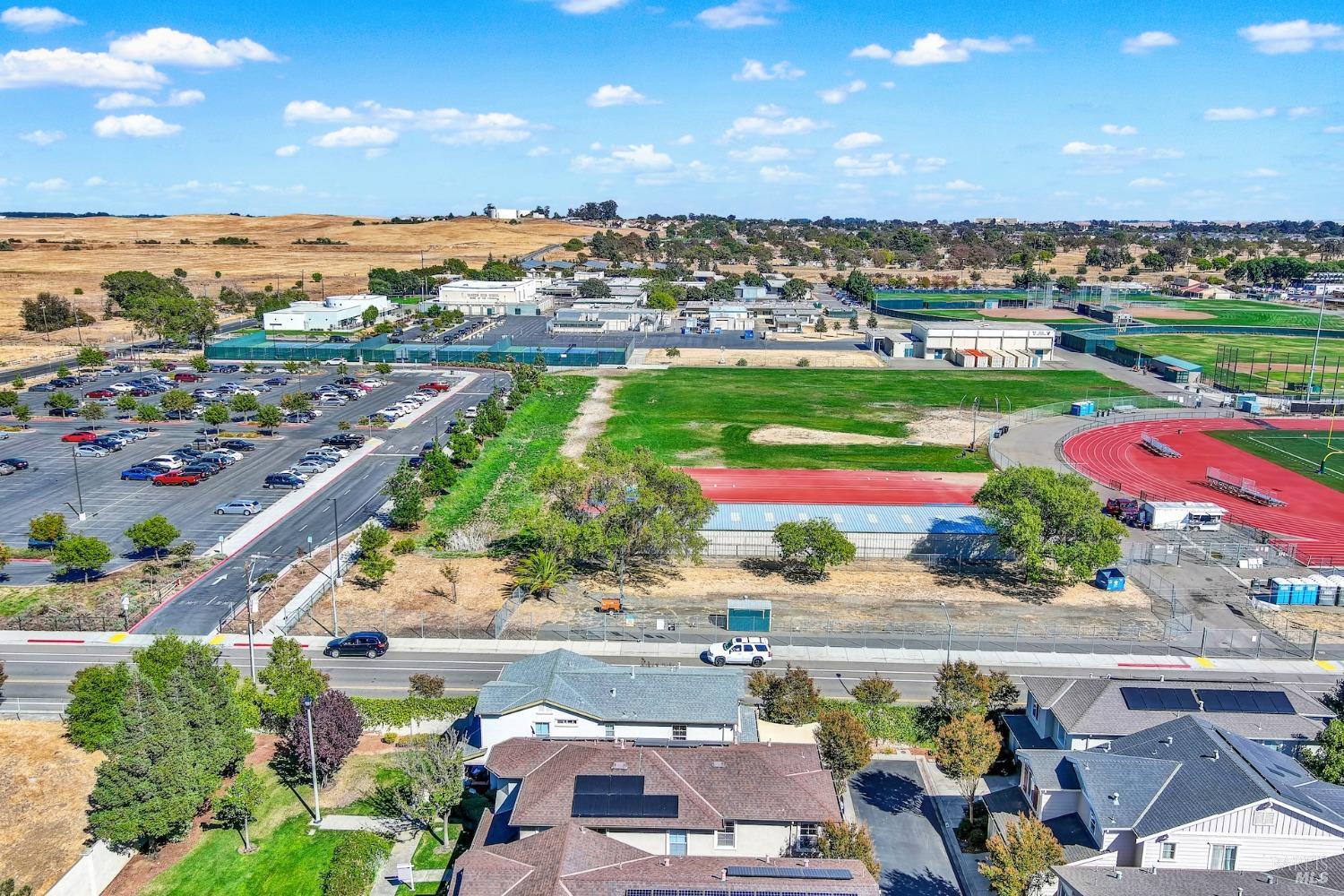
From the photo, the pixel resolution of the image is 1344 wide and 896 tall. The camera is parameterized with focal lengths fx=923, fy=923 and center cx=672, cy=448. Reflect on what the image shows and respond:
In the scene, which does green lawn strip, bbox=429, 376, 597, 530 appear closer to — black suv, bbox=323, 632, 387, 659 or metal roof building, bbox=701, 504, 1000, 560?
metal roof building, bbox=701, 504, 1000, 560

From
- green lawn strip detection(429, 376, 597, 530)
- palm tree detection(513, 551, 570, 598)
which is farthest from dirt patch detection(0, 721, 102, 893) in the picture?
green lawn strip detection(429, 376, 597, 530)

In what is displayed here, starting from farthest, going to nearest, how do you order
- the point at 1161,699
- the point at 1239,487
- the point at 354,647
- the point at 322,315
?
1. the point at 322,315
2. the point at 1239,487
3. the point at 354,647
4. the point at 1161,699

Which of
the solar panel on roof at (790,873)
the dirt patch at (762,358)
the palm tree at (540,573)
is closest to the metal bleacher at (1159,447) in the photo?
the dirt patch at (762,358)

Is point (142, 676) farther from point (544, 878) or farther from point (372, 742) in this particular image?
point (544, 878)

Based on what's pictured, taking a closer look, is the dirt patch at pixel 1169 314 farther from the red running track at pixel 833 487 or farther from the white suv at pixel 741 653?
the white suv at pixel 741 653

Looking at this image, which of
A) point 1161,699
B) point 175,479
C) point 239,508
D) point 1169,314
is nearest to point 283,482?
point 239,508

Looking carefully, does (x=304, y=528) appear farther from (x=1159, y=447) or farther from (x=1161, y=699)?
(x=1159, y=447)
